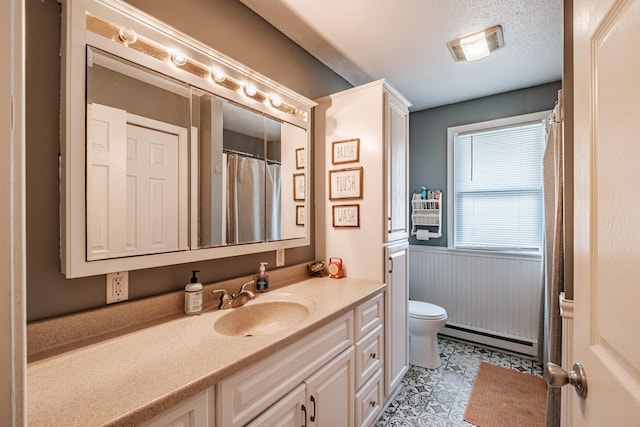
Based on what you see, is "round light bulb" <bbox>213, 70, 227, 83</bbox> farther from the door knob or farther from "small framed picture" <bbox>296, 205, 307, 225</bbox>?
the door knob

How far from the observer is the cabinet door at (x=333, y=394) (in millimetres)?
1170

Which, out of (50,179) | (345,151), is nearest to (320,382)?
(50,179)

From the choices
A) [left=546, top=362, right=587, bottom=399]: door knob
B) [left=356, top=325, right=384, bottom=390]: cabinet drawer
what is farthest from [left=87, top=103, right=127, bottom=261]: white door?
[left=546, top=362, right=587, bottom=399]: door knob

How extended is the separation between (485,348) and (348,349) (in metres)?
2.06

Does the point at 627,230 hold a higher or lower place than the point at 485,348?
higher

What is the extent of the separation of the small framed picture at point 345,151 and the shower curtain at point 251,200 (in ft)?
1.50

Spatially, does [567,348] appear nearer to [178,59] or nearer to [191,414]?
[191,414]

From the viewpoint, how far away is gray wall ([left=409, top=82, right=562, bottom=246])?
258cm

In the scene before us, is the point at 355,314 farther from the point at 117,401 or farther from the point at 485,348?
the point at 485,348

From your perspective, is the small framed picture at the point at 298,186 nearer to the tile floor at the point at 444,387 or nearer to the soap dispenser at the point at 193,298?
the soap dispenser at the point at 193,298

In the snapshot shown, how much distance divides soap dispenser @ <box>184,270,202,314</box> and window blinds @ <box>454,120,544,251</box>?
2.61 m

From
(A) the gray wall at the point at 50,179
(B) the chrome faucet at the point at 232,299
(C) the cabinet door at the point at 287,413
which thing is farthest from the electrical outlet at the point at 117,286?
(C) the cabinet door at the point at 287,413

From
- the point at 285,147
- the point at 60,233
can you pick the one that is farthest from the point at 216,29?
the point at 60,233

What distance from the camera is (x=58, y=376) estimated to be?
762mm
